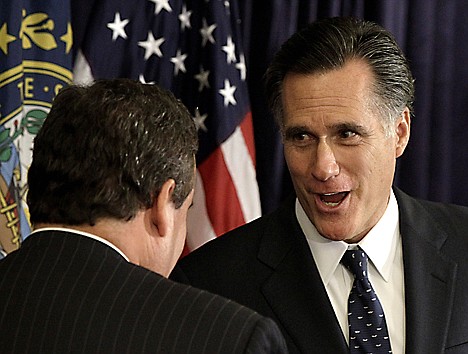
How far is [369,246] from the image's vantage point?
2117 mm

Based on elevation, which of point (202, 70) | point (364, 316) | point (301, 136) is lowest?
point (364, 316)

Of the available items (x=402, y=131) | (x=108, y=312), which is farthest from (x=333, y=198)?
(x=108, y=312)

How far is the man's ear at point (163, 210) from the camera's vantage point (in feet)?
4.66

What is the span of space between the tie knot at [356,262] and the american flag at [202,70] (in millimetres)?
1089

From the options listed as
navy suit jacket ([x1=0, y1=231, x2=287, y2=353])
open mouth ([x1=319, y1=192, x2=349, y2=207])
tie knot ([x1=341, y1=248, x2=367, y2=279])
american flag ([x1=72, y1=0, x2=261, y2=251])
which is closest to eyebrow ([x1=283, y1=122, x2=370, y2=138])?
open mouth ([x1=319, y1=192, x2=349, y2=207])

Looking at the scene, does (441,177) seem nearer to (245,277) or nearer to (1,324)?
(245,277)

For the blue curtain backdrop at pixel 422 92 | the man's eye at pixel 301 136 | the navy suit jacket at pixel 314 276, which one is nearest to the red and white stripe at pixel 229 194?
the blue curtain backdrop at pixel 422 92

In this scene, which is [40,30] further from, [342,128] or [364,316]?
[364,316]

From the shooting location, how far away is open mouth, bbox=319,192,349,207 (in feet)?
6.86

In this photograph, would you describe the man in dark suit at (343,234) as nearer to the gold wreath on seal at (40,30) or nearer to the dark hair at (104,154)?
the dark hair at (104,154)

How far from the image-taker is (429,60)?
3479mm

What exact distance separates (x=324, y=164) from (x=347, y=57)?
0.92 ft

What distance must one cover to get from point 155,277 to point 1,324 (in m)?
0.24

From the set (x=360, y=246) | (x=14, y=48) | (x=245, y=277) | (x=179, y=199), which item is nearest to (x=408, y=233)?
(x=360, y=246)
